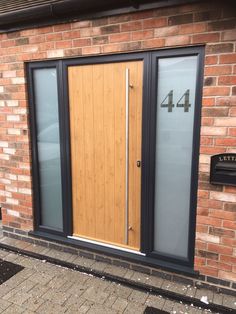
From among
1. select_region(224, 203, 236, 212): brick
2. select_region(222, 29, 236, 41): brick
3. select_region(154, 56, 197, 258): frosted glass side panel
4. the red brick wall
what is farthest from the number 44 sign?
select_region(224, 203, 236, 212): brick

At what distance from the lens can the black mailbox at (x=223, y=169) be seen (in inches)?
101

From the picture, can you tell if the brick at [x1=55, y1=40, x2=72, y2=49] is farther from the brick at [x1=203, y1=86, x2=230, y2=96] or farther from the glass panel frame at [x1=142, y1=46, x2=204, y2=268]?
the brick at [x1=203, y1=86, x2=230, y2=96]

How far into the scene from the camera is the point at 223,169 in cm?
259

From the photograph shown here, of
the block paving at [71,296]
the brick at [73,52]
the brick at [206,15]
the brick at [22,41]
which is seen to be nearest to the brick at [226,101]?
the brick at [206,15]

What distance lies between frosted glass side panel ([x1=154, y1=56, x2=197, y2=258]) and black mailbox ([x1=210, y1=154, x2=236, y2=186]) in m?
0.27

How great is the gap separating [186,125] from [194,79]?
43 cm

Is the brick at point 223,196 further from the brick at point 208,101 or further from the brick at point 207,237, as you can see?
the brick at point 208,101

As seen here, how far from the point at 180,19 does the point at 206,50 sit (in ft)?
1.19

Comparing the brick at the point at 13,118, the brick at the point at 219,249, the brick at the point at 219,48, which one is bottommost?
the brick at the point at 219,249

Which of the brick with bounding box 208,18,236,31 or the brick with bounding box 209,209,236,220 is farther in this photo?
the brick with bounding box 209,209,236,220

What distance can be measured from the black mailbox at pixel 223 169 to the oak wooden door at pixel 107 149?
2.54 feet

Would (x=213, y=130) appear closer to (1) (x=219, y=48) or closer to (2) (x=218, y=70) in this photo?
(2) (x=218, y=70)

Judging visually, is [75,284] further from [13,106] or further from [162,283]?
[13,106]

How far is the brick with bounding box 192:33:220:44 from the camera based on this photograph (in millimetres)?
2467
